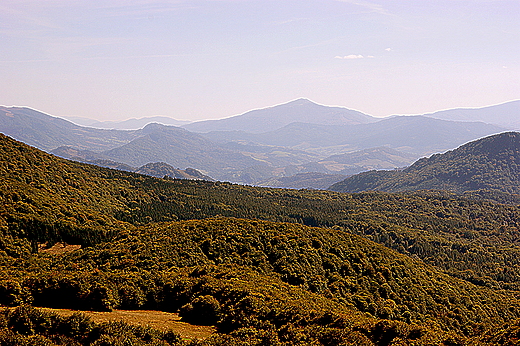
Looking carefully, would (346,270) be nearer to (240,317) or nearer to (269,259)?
(269,259)

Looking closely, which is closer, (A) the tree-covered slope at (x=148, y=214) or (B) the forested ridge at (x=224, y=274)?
(B) the forested ridge at (x=224, y=274)

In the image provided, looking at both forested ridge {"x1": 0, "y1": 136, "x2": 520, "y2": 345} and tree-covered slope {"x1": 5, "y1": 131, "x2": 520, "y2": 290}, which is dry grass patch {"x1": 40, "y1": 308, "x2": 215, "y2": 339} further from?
tree-covered slope {"x1": 5, "y1": 131, "x2": 520, "y2": 290}

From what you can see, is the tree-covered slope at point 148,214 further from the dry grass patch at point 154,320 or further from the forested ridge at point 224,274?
the dry grass patch at point 154,320

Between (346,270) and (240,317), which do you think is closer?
(240,317)

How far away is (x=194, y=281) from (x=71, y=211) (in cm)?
7240

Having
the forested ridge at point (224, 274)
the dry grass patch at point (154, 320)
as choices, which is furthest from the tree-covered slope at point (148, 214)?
the dry grass patch at point (154, 320)

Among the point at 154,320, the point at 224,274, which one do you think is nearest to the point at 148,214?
the point at 224,274

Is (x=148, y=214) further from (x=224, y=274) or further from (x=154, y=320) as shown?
(x=154, y=320)

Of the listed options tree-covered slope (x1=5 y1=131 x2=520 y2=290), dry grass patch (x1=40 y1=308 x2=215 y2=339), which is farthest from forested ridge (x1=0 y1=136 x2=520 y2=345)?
dry grass patch (x1=40 y1=308 x2=215 y2=339)

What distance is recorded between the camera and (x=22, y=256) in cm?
6228

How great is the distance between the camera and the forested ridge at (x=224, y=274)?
29.8m

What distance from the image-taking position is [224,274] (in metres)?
43.9

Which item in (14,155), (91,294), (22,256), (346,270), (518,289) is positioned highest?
(14,155)

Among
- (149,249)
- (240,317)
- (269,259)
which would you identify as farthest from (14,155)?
(240,317)
